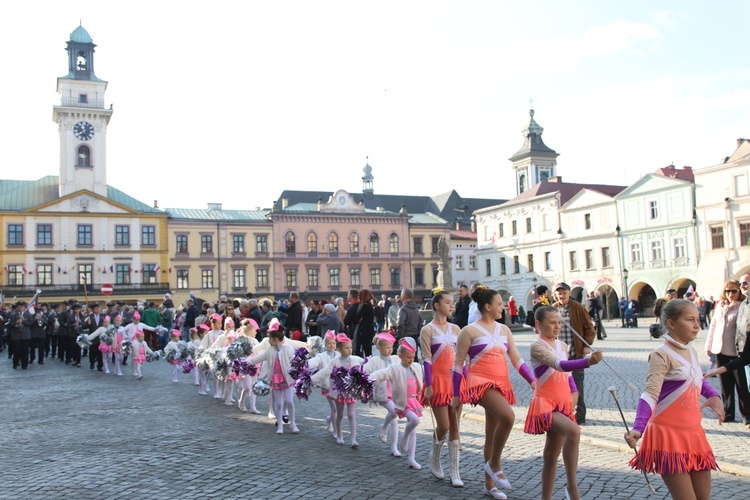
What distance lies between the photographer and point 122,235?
64.7m

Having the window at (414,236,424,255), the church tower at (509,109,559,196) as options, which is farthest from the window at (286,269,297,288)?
the church tower at (509,109,559,196)

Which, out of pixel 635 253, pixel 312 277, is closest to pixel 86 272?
pixel 312 277

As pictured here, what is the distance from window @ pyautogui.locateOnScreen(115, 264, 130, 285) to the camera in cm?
6412

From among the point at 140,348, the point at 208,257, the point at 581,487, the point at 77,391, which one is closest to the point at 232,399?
the point at 77,391

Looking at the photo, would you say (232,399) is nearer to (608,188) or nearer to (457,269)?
(608,188)

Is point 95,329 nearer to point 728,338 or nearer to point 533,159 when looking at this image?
point 728,338

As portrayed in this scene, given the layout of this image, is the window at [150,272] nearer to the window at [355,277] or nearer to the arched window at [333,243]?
the arched window at [333,243]

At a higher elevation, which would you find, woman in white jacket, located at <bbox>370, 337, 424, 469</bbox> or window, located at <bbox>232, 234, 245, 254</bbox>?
window, located at <bbox>232, 234, 245, 254</bbox>

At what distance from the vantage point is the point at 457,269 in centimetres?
7750

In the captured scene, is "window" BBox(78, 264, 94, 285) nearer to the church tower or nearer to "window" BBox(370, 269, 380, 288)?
"window" BBox(370, 269, 380, 288)

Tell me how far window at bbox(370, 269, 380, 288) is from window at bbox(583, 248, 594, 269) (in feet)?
77.0

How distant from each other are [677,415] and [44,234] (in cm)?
6548

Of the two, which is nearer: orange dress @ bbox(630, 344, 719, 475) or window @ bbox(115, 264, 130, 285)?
orange dress @ bbox(630, 344, 719, 475)

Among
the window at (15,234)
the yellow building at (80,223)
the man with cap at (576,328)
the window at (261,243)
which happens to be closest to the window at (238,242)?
the window at (261,243)
